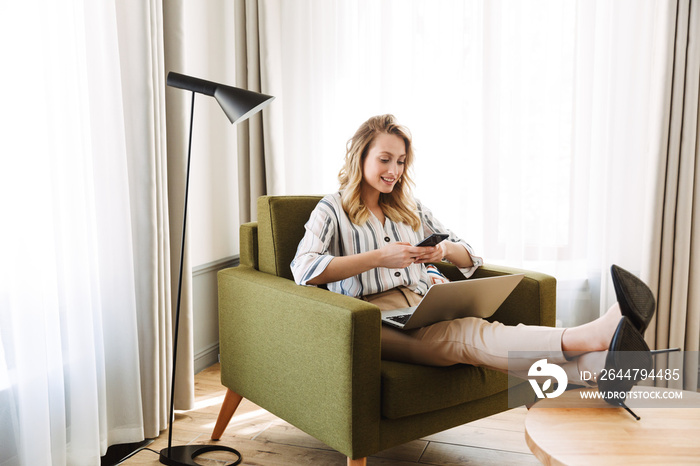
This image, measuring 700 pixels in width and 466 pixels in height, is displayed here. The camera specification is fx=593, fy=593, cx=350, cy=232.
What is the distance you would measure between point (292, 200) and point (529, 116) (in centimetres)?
139

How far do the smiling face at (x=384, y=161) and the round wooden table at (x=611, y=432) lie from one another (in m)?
0.97

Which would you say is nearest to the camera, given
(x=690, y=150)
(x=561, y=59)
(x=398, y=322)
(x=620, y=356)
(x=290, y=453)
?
(x=620, y=356)

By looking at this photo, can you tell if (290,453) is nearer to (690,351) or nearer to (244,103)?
(244,103)

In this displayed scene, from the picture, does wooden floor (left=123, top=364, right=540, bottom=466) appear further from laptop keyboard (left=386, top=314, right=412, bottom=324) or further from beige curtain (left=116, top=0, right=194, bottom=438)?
laptop keyboard (left=386, top=314, right=412, bottom=324)

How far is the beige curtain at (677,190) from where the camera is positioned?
8.57ft

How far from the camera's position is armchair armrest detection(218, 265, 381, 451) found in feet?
5.27

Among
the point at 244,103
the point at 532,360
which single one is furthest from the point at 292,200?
the point at 532,360

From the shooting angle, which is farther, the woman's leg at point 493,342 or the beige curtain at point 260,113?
the beige curtain at point 260,113

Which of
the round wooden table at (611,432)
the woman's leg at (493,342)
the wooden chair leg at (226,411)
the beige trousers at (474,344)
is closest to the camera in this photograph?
the round wooden table at (611,432)

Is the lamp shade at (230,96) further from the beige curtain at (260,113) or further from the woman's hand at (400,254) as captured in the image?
the beige curtain at (260,113)

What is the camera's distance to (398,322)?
6.09 feet

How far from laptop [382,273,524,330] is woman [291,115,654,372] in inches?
1.6

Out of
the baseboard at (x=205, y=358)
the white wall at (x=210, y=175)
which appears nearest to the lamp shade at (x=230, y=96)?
the white wall at (x=210, y=175)

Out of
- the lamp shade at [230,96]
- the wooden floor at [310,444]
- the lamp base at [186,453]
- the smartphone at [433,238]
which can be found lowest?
the wooden floor at [310,444]
